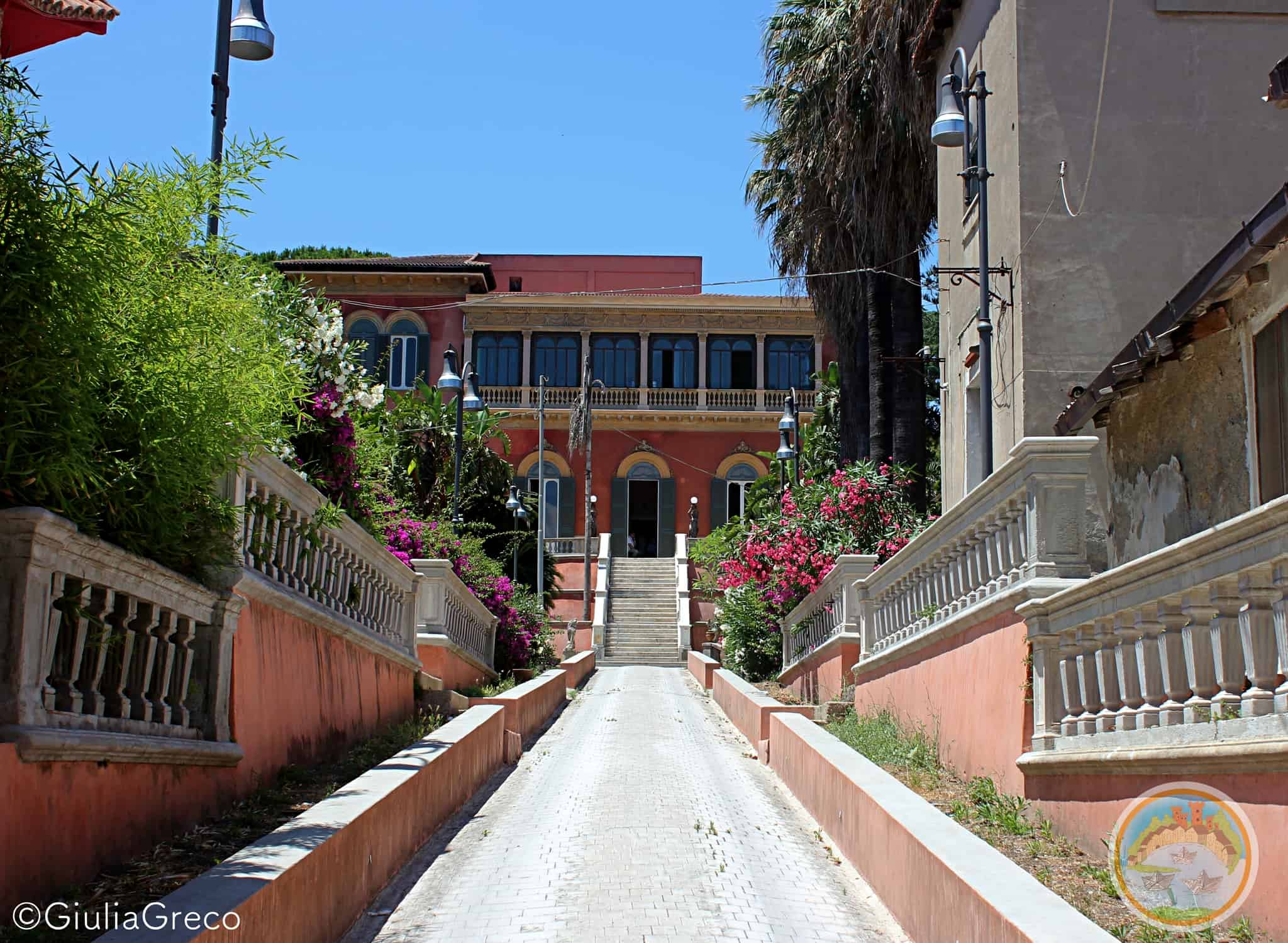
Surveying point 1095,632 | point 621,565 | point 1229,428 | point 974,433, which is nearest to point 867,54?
point 974,433

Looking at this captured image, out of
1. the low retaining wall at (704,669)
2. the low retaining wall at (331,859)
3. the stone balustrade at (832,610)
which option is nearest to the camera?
the low retaining wall at (331,859)

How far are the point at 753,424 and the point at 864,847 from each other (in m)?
45.1

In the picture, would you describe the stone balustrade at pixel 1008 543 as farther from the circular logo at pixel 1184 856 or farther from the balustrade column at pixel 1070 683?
the circular logo at pixel 1184 856

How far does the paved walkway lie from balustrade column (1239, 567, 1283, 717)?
2208 mm

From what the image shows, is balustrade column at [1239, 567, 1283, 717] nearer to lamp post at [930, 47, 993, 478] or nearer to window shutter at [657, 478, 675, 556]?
lamp post at [930, 47, 993, 478]

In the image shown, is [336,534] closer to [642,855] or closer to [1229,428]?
[642,855]

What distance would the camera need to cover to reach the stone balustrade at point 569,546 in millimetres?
50406

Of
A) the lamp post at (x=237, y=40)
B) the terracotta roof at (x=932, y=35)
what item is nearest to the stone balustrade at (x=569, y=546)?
the terracotta roof at (x=932, y=35)

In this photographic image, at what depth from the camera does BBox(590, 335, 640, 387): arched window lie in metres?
53.5

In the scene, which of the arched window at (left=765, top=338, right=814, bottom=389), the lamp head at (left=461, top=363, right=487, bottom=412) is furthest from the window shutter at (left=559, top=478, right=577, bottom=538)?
the lamp head at (left=461, top=363, right=487, bottom=412)

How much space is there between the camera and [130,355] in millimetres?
6777

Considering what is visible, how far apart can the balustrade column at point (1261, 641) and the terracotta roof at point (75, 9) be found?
15794 millimetres

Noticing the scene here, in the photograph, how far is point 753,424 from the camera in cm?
5312

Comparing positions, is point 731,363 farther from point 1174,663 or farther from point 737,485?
point 1174,663
